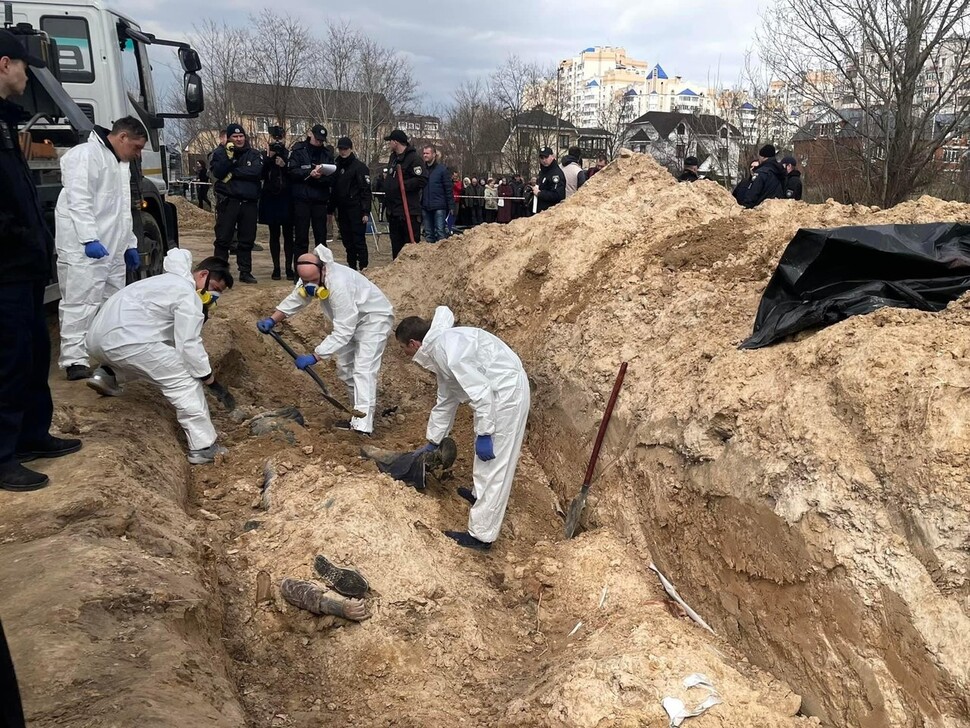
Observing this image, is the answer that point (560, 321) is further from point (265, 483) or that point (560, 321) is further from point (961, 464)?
point (961, 464)

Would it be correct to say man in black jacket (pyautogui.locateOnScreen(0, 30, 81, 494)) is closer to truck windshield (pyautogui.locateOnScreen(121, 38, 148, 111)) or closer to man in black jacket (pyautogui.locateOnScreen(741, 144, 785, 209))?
truck windshield (pyautogui.locateOnScreen(121, 38, 148, 111))

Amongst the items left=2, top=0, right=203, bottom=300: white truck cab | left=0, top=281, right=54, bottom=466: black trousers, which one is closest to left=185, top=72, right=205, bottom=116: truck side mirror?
left=2, top=0, right=203, bottom=300: white truck cab

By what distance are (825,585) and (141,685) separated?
9.84ft

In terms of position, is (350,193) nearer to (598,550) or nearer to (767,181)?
(767,181)

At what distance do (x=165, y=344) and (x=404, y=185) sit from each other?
5622mm

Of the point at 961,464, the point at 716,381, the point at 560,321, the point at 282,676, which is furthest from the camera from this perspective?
the point at 560,321

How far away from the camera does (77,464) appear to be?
4234 mm

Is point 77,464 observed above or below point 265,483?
above

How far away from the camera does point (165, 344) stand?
5238 millimetres

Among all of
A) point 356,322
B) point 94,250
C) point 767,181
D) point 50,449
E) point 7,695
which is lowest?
point 50,449

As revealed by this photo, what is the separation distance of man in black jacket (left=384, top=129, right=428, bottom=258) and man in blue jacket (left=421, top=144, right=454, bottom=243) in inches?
4.6

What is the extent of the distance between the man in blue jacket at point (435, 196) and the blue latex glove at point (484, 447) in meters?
5.94

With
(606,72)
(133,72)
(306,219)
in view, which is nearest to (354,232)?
(306,219)

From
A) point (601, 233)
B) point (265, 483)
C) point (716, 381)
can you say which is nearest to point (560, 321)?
point (601, 233)
